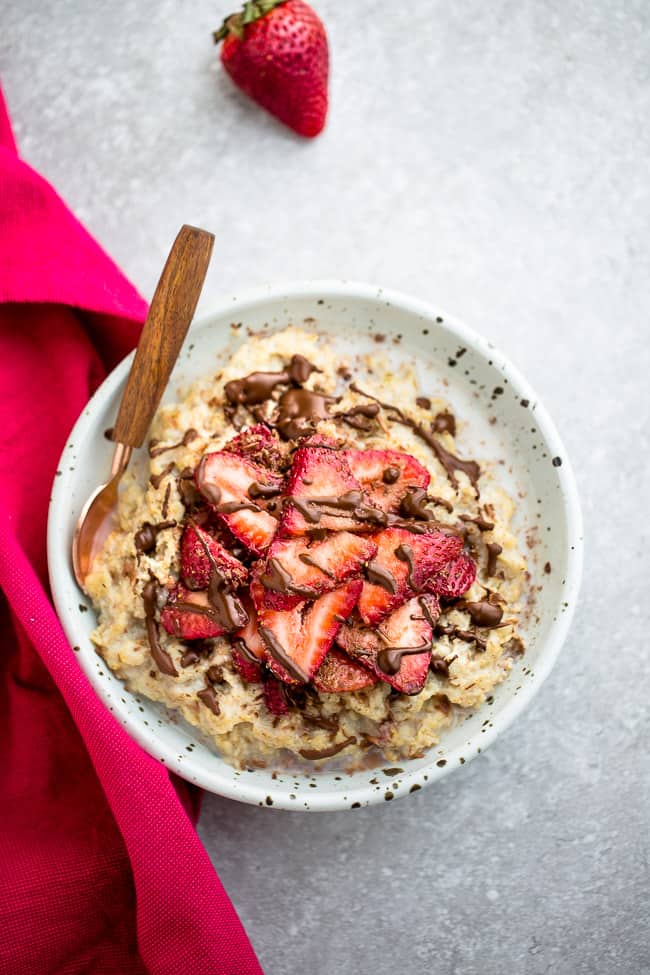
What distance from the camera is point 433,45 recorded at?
2.52 meters

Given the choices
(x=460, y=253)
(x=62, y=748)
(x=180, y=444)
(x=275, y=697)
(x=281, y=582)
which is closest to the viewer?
(x=281, y=582)

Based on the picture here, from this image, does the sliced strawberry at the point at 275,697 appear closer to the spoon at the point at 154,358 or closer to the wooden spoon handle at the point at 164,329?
the spoon at the point at 154,358

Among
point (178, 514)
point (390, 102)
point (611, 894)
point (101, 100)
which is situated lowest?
point (611, 894)

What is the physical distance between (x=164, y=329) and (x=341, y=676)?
0.92 m

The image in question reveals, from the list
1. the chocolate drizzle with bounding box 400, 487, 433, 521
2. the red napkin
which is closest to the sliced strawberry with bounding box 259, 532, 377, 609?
the chocolate drizzle with bounding box 400, 487, 433, 521

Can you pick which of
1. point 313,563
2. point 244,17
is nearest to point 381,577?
point 313,563

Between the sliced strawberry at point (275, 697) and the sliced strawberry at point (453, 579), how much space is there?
413 mm

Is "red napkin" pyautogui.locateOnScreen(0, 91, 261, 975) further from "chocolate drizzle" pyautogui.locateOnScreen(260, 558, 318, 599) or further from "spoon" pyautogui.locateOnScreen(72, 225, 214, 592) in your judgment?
"chocolate drizzle" pyautogui.locateOnScreen(260, 558, 318, 599)

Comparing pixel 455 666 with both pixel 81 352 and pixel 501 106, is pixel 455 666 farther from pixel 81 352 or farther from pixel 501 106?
pixel 501 106

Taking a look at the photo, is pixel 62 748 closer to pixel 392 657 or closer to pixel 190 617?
pixel 190 617

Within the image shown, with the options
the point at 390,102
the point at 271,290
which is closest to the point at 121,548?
the point at 271,290

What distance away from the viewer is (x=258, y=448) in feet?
6.61

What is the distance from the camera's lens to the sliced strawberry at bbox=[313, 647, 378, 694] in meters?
1.93

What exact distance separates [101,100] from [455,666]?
1.89 meters
